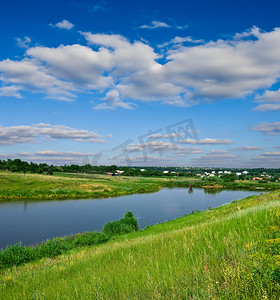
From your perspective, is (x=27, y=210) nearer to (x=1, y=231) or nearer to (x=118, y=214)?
(x=1, y=231)

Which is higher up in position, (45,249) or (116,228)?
(45,249)

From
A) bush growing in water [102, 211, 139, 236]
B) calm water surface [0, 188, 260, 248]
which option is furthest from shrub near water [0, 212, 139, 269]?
calm water surface [0, 188, 260, 248]

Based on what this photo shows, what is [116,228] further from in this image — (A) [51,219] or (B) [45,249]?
(A) [51,219]

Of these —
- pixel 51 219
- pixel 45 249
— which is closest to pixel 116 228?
pixel 45 249

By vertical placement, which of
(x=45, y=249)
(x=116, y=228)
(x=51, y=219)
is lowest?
(x=51, y=219)

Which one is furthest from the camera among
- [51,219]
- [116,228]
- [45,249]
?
[51,219]

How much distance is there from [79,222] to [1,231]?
9.67m

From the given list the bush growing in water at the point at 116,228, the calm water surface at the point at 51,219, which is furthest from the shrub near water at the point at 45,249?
the calm water surface at the point at 51,219

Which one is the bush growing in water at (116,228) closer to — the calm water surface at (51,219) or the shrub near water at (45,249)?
the shrub near water at (45,249)

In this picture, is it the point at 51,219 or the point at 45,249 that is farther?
the point at 51,219

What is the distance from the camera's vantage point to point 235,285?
116 inches

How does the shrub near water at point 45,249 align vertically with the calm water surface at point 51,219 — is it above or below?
above

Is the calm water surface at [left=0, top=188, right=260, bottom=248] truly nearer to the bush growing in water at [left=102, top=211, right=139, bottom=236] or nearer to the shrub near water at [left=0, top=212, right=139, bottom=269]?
the bush growing in water at [left=102, top=211, right=139, bottom=236]

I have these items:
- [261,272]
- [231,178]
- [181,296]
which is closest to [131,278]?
[181,296]
